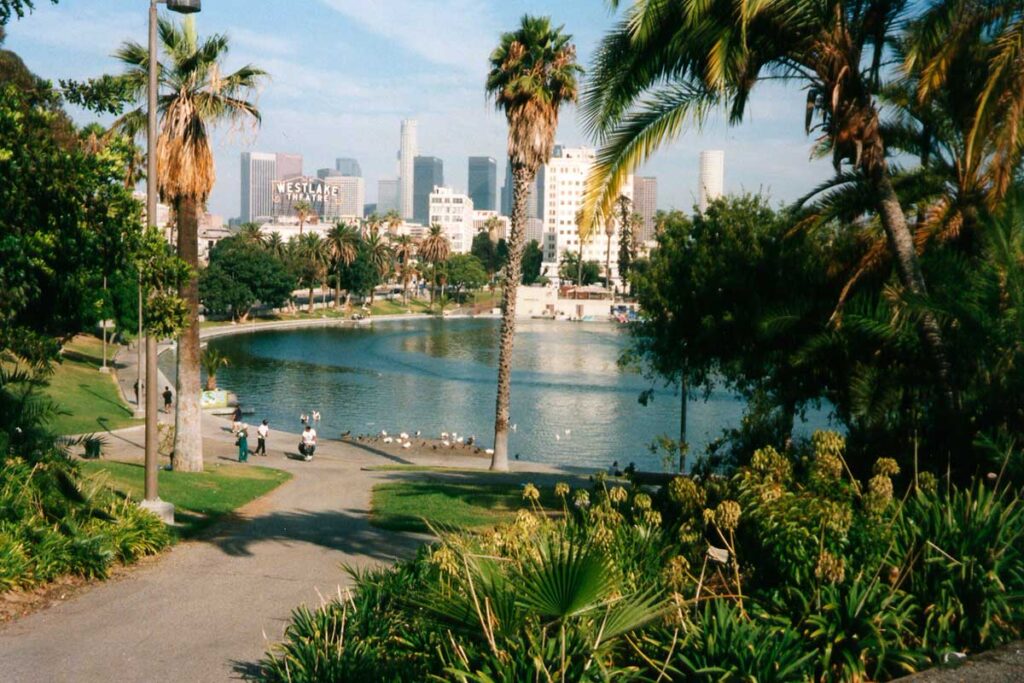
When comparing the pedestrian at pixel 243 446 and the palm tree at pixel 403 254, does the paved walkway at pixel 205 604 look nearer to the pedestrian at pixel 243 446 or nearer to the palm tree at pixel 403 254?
the pedestrian at pixel 243 446

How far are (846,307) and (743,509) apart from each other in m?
6.94

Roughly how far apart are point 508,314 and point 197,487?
1212 centimetres

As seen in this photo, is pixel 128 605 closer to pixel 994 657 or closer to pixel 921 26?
pixel 994 657

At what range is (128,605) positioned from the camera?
10250mm

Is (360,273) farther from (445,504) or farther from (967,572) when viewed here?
(967,572)

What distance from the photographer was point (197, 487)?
18828mm

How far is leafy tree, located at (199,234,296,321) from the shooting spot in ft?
311

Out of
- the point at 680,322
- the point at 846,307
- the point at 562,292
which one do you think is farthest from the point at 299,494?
the point at 562,292

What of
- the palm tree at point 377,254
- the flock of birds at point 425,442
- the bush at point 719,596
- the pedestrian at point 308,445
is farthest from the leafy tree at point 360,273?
the bush at point 719,596

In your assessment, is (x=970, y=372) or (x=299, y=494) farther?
(x=299, y=494)

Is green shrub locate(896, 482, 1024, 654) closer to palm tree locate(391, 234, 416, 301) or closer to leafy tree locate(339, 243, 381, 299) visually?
leafy tree locate(339, 243, 381, 299)

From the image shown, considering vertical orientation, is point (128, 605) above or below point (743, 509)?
below

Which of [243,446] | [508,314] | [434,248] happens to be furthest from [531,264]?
[243,446]

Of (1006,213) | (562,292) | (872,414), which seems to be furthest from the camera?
(562,292)
